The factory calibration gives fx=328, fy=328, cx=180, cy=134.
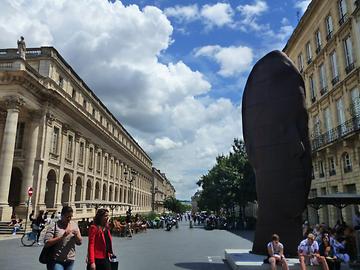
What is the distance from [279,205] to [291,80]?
4425mm

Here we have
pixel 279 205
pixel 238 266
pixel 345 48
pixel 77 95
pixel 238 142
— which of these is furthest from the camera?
pixel 238 142

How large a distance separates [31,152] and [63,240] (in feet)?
83.9

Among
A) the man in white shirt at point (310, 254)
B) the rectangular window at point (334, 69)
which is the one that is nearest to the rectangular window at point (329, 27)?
the rectangular window at point (334, 69)

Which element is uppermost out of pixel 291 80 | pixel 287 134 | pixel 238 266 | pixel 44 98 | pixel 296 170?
pixel 44 98

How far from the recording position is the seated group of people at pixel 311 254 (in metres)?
8.62

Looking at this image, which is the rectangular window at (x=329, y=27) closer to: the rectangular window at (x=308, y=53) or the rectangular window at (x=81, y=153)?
the rectangular window at (x=308, y=53)

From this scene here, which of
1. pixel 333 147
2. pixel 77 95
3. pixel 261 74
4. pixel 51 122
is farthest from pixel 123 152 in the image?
pixel 261 74

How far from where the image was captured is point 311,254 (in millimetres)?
8938

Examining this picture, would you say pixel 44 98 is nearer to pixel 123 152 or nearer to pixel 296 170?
pixel 296 170

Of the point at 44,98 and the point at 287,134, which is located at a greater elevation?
the point at 44,98

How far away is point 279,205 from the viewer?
35.4ft

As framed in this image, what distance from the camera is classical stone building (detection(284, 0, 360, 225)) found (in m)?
21.8

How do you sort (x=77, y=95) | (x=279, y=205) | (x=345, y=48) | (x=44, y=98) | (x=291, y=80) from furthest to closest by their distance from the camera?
(x=77, y=95) → (x=44, y=98) → (x=345, y=48) → (x=291, y=80) → (x=279, y=205)

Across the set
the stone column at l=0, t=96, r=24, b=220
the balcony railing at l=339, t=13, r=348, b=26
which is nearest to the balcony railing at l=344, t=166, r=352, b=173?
the balcony railing at l=339, t=13, r=348, b=26
